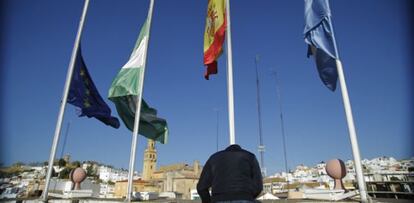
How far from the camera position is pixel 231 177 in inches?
140

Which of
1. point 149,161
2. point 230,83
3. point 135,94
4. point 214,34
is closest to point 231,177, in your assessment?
point 230,83

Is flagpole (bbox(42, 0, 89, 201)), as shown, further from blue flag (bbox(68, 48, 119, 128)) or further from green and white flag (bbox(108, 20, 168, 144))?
green and white flag (bbox(108, 20, 168, 144))

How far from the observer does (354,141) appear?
7.29 m

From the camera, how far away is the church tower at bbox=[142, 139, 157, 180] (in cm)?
9325

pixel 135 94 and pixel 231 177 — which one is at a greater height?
pixel 135 94

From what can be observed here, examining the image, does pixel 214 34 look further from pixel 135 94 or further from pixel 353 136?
pixel 353 136

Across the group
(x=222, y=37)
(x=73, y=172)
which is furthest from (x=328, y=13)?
(x=73, y=172)

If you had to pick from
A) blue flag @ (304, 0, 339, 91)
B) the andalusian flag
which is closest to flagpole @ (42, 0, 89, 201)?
the andalusian flag

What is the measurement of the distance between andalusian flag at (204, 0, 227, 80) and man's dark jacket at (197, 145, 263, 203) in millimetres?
6916

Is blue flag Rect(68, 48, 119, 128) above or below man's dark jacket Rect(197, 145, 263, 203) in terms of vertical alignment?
above

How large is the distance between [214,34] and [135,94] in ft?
13.2

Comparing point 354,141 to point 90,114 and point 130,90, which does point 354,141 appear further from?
point 90,114

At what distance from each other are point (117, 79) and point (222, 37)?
4934 mm

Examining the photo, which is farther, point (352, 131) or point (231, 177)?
point (352, 131)
